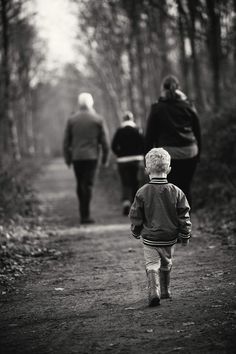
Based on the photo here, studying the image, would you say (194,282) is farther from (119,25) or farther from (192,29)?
(119,25)

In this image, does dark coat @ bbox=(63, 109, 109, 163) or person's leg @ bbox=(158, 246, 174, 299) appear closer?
person's leg @ bbox=(158, 246, 174, 299)

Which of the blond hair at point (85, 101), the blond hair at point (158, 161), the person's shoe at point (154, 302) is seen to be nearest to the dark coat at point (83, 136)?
the blond hair at point (85, 101)

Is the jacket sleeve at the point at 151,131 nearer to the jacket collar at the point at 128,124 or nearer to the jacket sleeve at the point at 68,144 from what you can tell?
the jacket sleeve at the point at 68,144

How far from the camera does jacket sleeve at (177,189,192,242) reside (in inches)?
198

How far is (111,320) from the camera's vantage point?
464cm

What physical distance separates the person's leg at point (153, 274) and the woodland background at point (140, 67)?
3.09 metres

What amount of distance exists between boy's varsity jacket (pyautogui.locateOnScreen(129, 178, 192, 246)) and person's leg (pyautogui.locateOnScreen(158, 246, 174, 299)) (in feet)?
0.28

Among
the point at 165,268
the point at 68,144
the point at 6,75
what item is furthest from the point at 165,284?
the point at 6,75

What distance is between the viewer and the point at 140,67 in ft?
81.1

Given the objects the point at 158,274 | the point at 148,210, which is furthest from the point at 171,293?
the point at 148,210

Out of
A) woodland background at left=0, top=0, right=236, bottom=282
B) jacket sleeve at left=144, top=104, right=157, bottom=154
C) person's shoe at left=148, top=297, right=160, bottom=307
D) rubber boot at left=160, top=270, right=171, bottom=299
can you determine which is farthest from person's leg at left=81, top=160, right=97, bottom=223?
person's shoe at left=148, top=297, right=160, bottom=307

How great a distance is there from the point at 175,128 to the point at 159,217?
123 inches

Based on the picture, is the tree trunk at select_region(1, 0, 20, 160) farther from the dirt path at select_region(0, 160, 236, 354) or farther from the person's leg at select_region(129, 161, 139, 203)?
the dirt path at select_region(0, 160, 236, 354)

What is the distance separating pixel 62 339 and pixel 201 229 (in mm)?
5310
